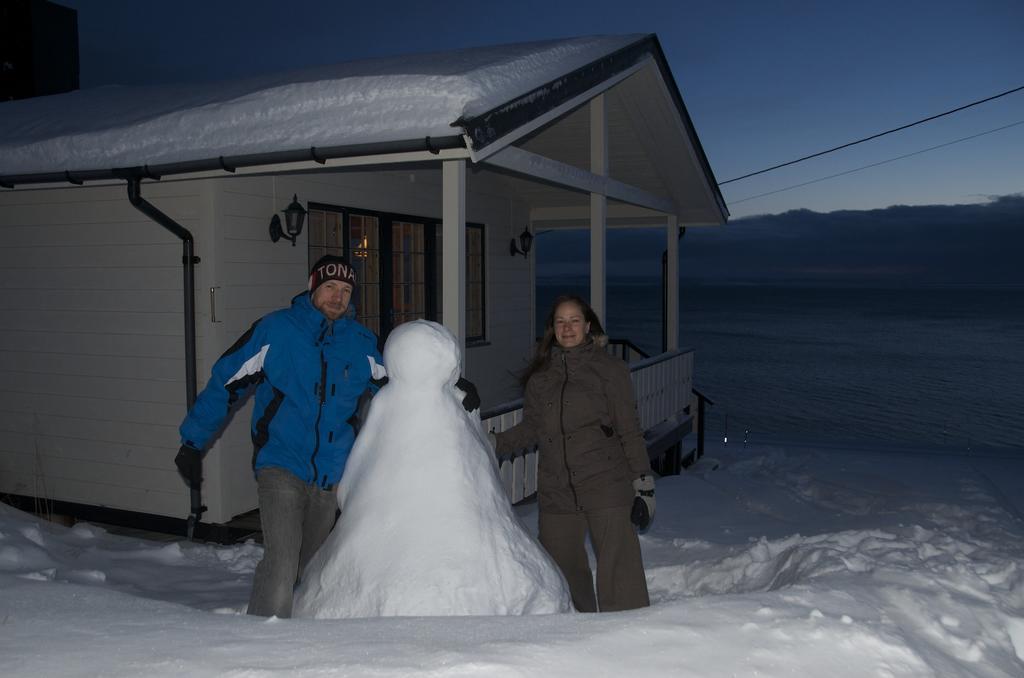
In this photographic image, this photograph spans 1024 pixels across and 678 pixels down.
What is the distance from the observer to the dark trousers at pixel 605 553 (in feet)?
13.2

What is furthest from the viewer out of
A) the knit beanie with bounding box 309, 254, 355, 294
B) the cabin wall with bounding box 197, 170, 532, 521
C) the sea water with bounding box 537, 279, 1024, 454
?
the sea water with bounding box 537, 279, 1024, 454

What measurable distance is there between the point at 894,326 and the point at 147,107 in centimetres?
8700

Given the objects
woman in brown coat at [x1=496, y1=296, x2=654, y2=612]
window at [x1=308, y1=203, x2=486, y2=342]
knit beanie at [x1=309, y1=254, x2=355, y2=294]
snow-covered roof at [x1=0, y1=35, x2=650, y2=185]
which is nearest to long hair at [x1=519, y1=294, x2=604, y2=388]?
woman in brown coat at [x1=496, y1=296, x2=654, y2=612]

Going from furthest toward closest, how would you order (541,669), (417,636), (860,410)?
(860,410) → (417,636) → (541,669)

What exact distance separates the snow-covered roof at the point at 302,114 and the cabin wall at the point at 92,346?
386 millimetres

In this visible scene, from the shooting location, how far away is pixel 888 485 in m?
11.8

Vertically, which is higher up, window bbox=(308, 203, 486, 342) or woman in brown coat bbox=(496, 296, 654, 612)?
window bbox=(308, 203, 486, 342)

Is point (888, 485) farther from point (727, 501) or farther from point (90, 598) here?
point (90, 598)

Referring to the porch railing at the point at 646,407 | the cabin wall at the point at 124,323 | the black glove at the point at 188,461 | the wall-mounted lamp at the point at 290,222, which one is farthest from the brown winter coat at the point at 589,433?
the wall-mounted lamp at the point at 290,222

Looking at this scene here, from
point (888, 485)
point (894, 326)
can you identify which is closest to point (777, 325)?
point (894, 326)

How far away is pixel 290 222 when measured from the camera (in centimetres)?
681

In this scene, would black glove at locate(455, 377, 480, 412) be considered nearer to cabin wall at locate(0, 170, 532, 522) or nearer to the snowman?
the snowman

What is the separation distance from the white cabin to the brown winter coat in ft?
4.79

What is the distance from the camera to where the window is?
777 centimetres
